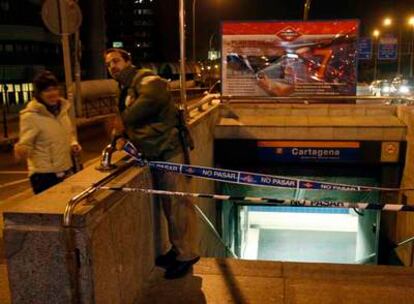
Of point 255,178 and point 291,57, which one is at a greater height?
point 291,57

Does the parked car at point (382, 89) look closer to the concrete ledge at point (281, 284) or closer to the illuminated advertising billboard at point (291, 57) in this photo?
the illuminated advertising billboard at point (291, 57)

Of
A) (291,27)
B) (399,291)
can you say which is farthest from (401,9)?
(399,291)

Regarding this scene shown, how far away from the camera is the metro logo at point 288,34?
1296 cm

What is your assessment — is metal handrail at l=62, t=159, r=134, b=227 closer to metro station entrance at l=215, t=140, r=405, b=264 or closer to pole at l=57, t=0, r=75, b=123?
pole at l=57, t=0, r=75, b=123

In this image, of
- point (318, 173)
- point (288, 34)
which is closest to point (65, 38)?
point (318, 173)

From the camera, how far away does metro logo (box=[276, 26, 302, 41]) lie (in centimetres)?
1296

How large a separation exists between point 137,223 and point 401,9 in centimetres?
6522

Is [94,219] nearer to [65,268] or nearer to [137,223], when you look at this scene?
[65,268]

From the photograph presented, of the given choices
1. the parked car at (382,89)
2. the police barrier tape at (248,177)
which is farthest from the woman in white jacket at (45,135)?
the parked car at (382,89)

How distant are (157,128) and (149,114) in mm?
167

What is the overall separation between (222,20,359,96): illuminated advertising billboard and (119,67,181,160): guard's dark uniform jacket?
8.93m

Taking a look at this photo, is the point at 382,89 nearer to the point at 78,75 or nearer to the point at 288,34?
the point at 78,75

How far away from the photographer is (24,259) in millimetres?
3148

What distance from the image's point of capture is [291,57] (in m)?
13.1
